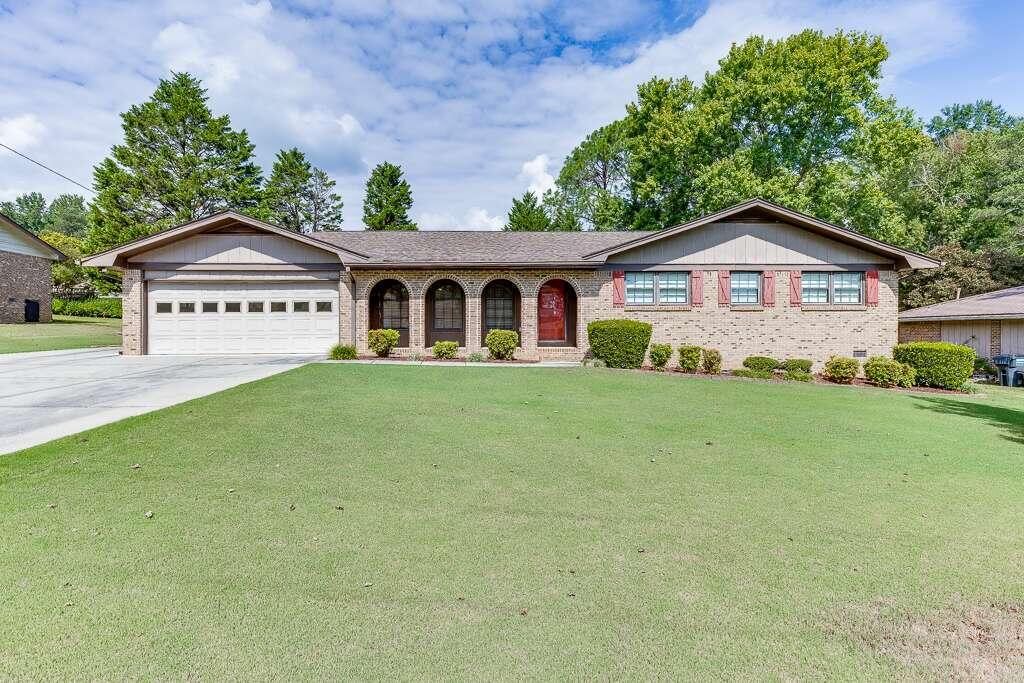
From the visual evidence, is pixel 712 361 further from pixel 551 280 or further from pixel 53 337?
pixel 53 337

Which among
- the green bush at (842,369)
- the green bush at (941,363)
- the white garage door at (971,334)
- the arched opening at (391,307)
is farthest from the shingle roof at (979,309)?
the arched opening at (391,307)

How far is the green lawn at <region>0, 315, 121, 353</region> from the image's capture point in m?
18.7

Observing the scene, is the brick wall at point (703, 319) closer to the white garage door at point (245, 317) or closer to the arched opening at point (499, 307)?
the white garage door at point (245, 317)

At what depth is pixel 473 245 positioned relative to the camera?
1834 cm

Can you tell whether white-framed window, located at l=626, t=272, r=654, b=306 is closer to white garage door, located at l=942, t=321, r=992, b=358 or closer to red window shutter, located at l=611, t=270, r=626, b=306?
red window shutter, located at l=611, t=270, r=626, b=306

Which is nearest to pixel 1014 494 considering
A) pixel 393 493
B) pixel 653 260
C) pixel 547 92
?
pixel 393 493

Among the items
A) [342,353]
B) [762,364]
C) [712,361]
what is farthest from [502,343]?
[762,364]

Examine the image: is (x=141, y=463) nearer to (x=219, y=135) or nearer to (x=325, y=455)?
(x=325, y=455)

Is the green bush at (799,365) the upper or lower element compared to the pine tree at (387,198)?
lower

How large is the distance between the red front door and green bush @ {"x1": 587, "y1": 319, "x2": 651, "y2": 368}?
3376mm

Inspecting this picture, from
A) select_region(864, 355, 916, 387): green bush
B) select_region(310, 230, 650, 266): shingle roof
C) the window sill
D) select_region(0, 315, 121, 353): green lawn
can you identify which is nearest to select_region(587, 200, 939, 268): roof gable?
select_region(310, 230, 650, 266): shingle roof

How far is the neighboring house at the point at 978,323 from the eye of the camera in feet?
53.1

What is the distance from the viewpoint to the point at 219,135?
3875 centimetres

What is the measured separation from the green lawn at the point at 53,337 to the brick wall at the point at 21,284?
8.41ft
